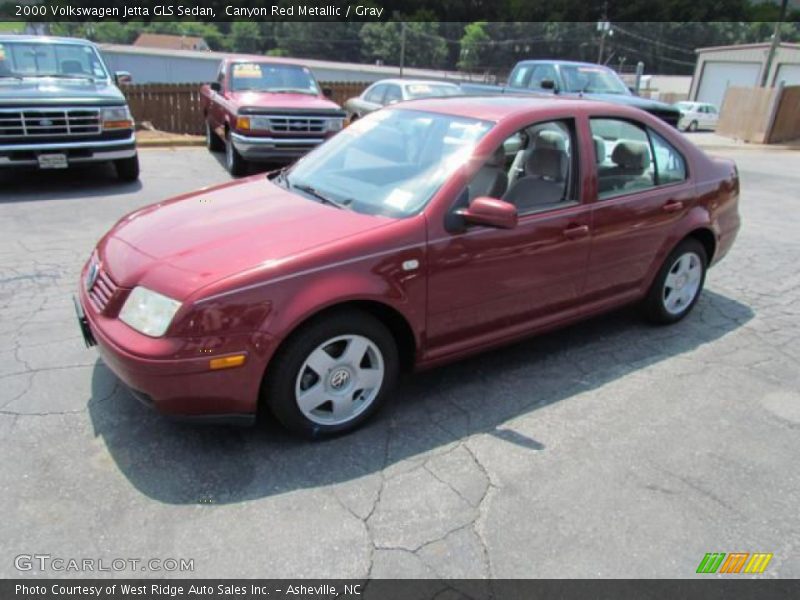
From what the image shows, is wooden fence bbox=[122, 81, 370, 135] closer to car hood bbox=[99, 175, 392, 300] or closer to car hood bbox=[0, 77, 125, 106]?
car hood bbox=[0, 77, 125, 106]

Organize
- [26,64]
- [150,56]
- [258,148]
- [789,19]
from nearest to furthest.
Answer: [26,64] < [258,148] < [150,56] < [789,19]

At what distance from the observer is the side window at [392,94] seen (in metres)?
11.7

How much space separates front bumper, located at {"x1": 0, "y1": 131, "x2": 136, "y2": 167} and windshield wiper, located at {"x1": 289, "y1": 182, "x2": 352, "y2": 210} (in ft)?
17.0

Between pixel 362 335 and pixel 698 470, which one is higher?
pixel 362 335

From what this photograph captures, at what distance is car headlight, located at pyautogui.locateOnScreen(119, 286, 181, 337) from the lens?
8.54ft

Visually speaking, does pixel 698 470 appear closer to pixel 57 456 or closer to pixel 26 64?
pixel 57 456

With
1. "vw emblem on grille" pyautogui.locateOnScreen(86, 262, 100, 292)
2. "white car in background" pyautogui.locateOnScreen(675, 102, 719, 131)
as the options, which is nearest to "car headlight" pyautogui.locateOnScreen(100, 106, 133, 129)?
"vw emblem on grille" pyautogui.locateOnScreen(86, 262, 100, 292)

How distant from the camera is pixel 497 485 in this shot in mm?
2795

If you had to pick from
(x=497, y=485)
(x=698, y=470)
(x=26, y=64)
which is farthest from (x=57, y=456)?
(x=26, y=64)

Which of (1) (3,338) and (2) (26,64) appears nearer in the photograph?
(1) (3,338)

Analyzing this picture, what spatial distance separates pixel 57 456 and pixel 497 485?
205 cm

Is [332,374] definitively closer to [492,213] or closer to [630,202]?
[492,213]

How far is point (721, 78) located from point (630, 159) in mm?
42032
